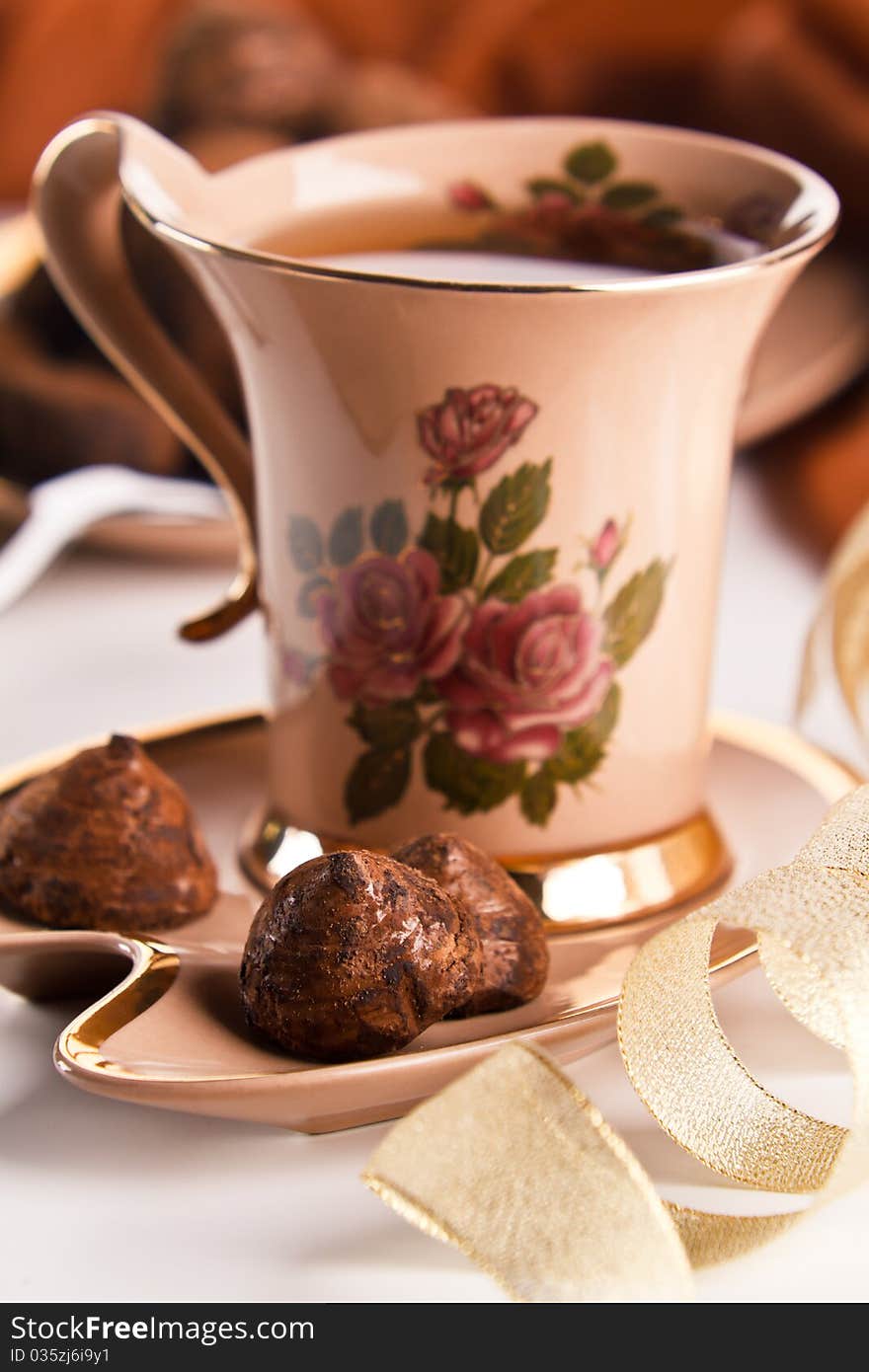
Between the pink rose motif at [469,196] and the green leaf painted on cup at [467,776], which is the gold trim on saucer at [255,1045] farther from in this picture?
the pink rose motif at [469,196]

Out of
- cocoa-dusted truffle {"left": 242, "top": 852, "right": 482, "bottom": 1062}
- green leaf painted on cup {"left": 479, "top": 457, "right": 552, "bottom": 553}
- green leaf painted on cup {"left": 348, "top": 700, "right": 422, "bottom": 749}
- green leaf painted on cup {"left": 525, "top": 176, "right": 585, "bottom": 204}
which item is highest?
green leaf painted on cup {"left": 525, "top": 176, "right": 585, "bottom": 204}

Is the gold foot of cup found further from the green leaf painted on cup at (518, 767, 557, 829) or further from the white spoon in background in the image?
the white spoon in background

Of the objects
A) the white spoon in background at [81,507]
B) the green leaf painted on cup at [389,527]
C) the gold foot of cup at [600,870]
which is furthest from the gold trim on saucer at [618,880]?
the white spoon in background at [81,507]

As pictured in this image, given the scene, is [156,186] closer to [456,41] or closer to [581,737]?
[581,737]

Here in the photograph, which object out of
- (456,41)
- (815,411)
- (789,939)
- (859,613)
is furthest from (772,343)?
(789,939)

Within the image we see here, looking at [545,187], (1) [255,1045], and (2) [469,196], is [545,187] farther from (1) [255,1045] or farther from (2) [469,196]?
(1) [255,1045]

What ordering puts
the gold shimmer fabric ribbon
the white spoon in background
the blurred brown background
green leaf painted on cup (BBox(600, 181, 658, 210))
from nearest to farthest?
the gold shimmer fabric ribbon → green leaf painted on cup (BBox(600, 181, 658, 210)) → the white spoon in background → the blurred brown background

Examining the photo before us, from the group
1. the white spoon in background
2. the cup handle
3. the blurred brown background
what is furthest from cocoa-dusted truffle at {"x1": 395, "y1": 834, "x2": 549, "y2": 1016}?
the blurred brown background

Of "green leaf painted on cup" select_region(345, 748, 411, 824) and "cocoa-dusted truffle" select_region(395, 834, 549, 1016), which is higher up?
"cocoa-dusted truffle" select_region(395, 834, 549, 1016)
